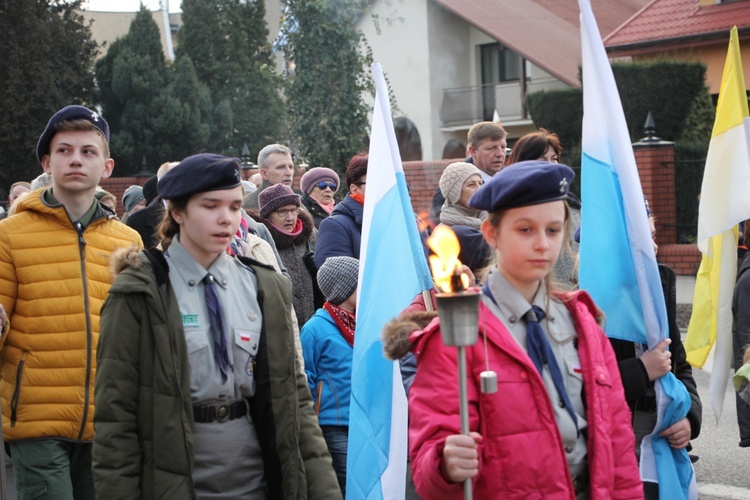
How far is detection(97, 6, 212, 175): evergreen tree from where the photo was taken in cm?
3278

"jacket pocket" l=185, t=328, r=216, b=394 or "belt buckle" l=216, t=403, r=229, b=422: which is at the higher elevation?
"jacket pocket" l=185, t=328, r=216, b=394

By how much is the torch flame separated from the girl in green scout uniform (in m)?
0.94

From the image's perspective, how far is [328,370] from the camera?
530cm

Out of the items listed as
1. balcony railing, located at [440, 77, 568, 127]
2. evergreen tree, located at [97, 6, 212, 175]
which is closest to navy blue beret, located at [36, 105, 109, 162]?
evergreen tree, located at [97, 6, 212, 175]

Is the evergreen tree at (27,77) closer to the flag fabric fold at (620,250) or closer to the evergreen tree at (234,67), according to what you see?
the evergreen tree at (234,67)

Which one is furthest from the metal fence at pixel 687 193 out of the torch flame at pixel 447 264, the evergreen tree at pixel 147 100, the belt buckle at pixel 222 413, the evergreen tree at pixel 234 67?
the evergreen tree at pixel 234 67

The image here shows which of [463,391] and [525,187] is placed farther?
[525,187]

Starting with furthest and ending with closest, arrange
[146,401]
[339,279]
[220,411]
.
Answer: [339,279]
[220,411]
[146,401]

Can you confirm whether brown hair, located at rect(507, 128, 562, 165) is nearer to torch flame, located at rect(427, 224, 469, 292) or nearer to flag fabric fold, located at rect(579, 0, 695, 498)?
flag fabric fold, located at rect(579, 0, 695, 498)

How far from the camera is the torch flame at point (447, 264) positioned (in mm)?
2541

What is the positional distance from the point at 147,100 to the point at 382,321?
29849mm

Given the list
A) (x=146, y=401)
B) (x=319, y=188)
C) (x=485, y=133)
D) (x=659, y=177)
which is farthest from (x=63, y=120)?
(x=659, y=177)

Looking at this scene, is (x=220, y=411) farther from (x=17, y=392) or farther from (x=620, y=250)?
(x=620, y=250)

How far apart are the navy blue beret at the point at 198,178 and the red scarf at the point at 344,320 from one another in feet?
6.08
